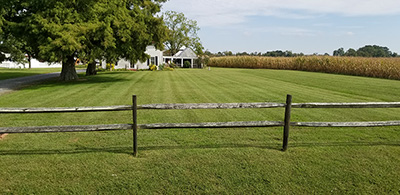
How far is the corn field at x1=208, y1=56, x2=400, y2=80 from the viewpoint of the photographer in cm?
2652

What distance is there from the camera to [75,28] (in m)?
18.7

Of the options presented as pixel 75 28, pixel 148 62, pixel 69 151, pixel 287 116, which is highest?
pixel 75 28

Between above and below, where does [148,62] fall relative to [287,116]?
above

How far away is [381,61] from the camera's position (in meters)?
27.5

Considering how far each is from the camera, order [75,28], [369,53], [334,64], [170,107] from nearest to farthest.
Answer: [170,107] → [75,28] → [334,64] → [369,53]

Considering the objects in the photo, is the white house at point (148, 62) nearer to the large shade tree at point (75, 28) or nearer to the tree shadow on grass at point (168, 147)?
the large shade tree at point (75, 28)

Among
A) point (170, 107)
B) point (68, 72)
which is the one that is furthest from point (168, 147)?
point (68, 72)

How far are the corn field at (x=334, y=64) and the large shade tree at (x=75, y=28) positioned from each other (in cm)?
2184

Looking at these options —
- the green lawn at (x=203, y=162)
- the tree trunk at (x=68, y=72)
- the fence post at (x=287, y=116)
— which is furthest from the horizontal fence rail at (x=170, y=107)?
the tree trunk at (x=68, y=72)

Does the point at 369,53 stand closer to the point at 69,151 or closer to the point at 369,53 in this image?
the point at 369,53

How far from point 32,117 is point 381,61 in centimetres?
2980

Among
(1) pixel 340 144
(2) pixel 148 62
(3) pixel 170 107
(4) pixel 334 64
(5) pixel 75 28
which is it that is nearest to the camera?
(3) pixel 170 107

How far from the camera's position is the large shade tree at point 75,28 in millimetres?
18172

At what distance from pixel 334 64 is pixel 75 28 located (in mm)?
29689
